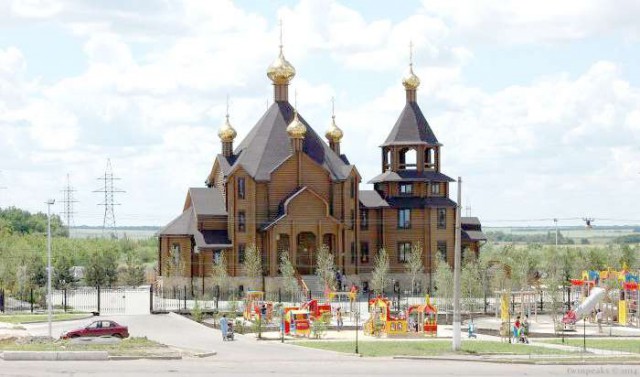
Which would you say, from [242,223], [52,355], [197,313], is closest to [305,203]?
[242,223]

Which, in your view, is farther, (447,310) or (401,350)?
(447,310)

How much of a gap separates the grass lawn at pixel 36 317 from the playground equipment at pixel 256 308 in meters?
8.13

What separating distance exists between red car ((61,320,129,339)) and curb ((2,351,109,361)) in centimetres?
728

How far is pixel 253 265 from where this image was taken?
236 ft

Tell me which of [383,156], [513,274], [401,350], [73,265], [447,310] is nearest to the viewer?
[401,350]

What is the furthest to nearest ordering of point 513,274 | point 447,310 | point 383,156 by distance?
point 383,156
point 513,274
point 447,310

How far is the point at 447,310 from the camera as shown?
2425 inches

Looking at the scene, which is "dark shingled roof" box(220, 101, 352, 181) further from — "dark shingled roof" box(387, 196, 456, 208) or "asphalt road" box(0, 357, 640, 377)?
"asphalt road" box(0, 357, 640, 377)

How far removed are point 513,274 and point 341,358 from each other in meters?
37.3

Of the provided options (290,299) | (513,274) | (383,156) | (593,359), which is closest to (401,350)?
(593,359)

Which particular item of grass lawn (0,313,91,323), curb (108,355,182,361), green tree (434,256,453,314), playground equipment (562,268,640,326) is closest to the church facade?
green tree (434,256,453,314)

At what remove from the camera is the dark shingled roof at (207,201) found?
75375 millimetres

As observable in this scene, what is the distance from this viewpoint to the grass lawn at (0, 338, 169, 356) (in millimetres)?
41125

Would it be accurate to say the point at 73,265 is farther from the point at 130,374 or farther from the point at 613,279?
the point at 130,374
